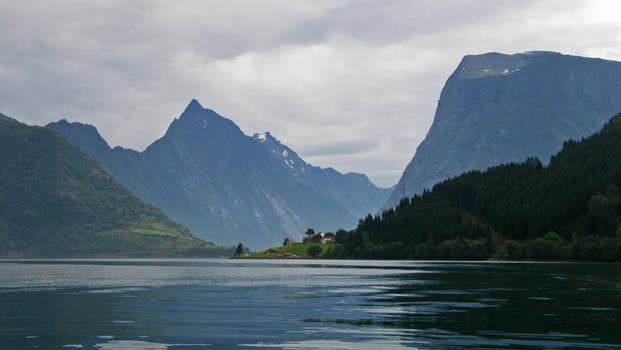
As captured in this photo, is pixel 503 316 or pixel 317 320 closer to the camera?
pixel 317 320

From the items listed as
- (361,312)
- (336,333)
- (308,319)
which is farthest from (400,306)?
(336,333)

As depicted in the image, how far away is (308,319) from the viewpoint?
57.0m

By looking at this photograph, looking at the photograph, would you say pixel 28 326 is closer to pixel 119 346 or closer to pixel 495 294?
pixel 119 346

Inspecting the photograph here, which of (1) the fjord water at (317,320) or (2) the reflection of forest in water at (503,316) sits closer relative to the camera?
(1) the fjord water at (317,320)

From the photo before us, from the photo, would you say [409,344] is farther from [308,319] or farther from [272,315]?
[272,315]

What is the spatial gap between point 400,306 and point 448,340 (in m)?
24.1

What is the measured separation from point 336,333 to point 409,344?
285 inches

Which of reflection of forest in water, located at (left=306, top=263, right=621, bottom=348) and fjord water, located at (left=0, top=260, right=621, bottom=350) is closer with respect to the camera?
fjord water, located at (left=0, top=260, right=621, bottom=350)

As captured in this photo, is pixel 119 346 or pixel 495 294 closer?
pixel 119 346

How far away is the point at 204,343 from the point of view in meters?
43.2

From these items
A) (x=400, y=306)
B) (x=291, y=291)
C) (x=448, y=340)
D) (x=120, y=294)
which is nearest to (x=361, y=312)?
(x=400, y=306)

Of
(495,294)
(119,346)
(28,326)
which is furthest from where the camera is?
(495,294)

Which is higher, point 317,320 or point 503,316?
point 503,316

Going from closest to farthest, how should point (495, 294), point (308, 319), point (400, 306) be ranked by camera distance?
point (308, 319)
point (400, 306)
point (495, 294)
